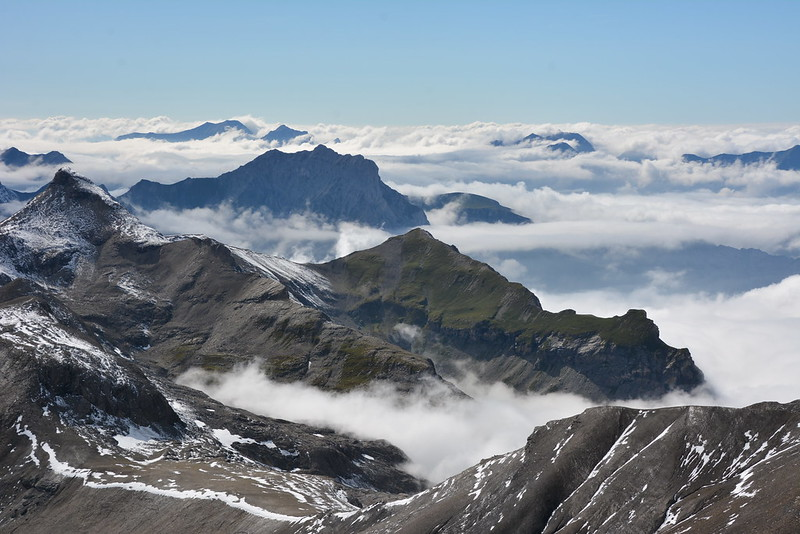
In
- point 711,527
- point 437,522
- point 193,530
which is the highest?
point 711,527

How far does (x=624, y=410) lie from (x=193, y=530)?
342 ft

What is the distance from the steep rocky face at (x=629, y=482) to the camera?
5148 inches

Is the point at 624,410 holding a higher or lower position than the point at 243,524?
higher

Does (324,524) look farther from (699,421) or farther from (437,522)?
(699,421)

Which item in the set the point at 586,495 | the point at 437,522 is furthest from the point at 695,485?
the point at 437,522

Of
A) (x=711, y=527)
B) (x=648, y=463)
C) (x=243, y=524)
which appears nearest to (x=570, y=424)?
(x=648, y=463)

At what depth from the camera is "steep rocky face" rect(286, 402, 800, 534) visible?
130750 millimetres

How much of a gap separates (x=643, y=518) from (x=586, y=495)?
13.7 meters

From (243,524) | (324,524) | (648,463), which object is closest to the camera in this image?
(648,463)

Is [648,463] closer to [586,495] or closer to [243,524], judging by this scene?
[586,495]

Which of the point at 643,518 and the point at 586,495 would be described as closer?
the point at 643,518

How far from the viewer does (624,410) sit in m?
166

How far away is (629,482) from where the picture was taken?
5792 inches

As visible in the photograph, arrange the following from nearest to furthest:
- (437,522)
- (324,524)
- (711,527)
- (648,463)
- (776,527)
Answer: (776,527)
(711,527)
(648,463)
(437,522)
(324,524)
